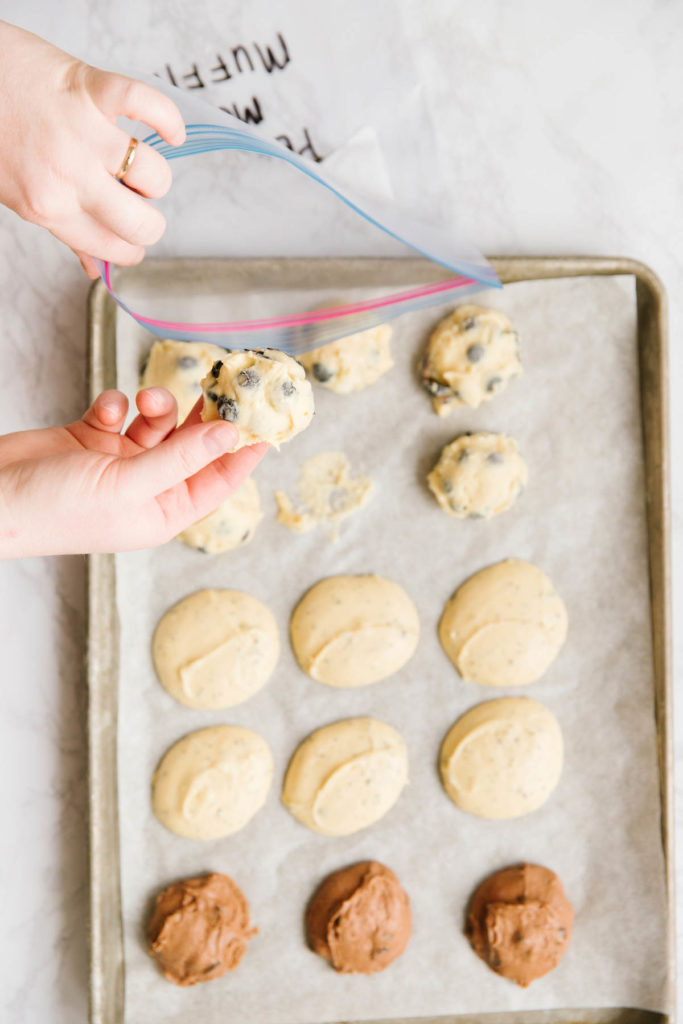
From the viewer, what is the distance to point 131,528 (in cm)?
119

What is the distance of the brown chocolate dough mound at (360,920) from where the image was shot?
1678 millimetres

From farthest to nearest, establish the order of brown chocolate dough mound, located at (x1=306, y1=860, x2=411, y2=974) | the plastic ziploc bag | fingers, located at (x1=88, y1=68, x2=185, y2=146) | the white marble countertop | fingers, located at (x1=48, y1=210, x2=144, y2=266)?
the white marble countertop
brown chocolate dough mound, located at (x1=306, y1=860, x2=411, y2=974)
the plastic ziploc bag
fingers, located at (x1=48, y1=210, x2=144, y2=266)
fingers, located at (x1=88, y1=68, x2=185, y2=146)

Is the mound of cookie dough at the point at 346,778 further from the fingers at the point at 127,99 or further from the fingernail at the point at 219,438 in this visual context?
the fingers at the point at 127,99

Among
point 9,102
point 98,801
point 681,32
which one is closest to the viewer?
point 9,102

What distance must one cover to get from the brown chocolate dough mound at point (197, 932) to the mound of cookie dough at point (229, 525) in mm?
740

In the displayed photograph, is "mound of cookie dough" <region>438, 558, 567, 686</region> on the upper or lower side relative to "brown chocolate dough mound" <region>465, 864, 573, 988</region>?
upper

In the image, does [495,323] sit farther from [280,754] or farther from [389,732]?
[280,754]

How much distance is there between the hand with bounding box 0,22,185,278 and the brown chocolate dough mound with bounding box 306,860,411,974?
1.41m

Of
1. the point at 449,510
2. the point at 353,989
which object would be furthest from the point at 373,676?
the point at 353,989

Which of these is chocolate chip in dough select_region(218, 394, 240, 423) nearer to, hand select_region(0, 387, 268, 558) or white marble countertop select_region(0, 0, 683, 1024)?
hand select_region(0, 387, 268, 558)

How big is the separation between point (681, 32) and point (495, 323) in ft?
2.89

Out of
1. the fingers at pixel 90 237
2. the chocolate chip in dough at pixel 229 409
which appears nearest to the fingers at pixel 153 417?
the chocolate chip in dough at pixel 229 409

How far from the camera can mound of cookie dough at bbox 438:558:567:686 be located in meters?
1.75

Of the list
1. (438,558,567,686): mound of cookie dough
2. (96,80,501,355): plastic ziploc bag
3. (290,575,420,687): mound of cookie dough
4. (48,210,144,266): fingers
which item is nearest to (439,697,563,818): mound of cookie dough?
(438,558,567,686): mound of cookie dough
